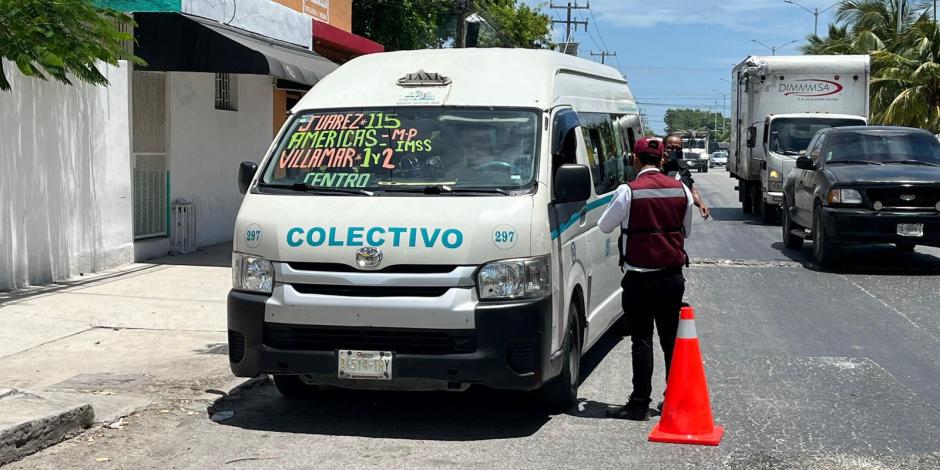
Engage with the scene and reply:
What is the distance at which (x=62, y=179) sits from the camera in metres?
13.0

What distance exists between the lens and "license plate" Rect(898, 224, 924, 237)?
14555mm

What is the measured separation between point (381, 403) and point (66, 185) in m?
6.89

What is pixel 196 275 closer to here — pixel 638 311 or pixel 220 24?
pixel 220 24

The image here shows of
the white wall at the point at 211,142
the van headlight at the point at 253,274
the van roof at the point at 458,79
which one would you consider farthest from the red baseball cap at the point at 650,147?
the white wall at the point at 211,142

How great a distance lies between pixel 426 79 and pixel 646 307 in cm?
212

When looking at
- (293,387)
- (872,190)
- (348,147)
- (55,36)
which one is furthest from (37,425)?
(872,190)

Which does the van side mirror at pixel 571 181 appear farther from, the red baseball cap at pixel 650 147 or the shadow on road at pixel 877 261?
the shadow on road at pixel 877 261

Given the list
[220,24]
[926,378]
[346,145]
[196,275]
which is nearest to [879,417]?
[926,378]

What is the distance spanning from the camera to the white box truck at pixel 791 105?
22.4m

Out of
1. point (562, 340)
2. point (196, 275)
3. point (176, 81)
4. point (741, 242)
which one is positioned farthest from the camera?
point (741, 242)

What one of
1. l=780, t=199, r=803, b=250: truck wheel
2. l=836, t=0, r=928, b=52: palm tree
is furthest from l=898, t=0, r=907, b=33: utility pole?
l=780, t=199, r=803, b=250: truck wheel

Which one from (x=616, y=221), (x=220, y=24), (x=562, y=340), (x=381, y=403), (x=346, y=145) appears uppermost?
(x=220, y=24)

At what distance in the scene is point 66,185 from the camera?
13078 mm

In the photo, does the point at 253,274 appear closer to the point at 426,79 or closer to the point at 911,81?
the point at 426,79
